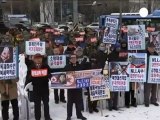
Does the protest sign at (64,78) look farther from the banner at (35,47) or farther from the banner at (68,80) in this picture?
the banner at (35,47)

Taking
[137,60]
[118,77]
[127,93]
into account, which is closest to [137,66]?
[137,60]

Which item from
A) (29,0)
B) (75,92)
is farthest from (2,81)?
(29,0)

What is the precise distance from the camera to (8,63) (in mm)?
9828

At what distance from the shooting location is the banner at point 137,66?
11.7 metres

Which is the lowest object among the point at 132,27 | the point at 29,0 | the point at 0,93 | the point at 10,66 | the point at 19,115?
the point at 19,115

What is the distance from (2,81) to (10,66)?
16.0 inches

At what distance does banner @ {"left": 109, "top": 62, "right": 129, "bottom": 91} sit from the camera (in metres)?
11.4

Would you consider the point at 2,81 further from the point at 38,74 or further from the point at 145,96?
the point at 145,96

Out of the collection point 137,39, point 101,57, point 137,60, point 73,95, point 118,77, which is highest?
point 137,39

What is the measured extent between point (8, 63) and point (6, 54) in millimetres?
215

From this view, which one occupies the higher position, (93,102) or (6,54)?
(6,54)

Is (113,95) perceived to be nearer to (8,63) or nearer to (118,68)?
(118,68)

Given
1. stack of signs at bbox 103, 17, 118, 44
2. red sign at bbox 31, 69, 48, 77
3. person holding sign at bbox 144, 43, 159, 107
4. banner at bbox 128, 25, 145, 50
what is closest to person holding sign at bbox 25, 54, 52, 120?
red sign at bbox 31, 69, 48, 77

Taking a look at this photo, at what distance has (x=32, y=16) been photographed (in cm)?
6600
